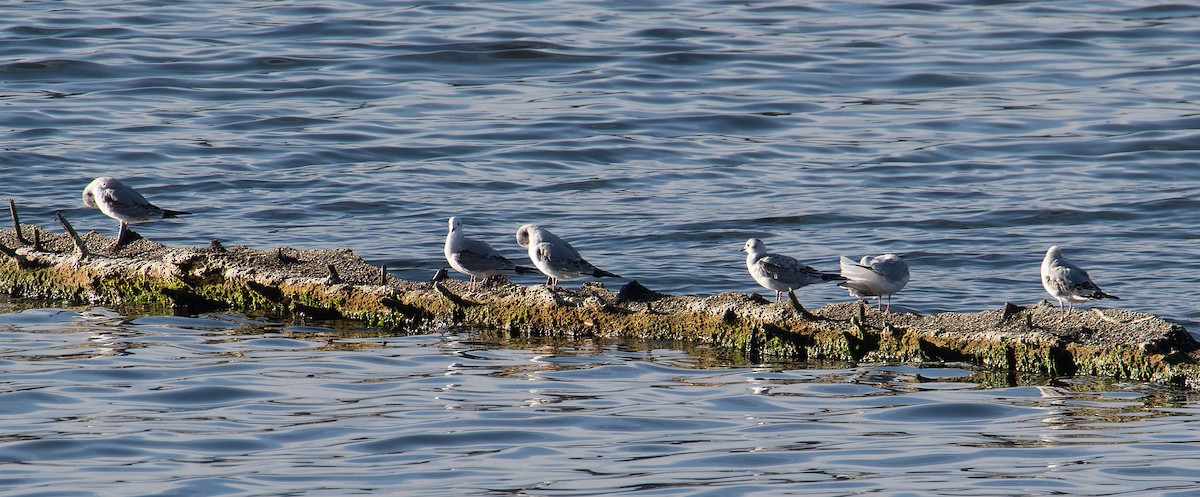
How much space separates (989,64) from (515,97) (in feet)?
24.8

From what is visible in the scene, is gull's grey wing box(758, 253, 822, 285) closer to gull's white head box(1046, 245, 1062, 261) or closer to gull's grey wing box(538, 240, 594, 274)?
gull's grey wing box(538, 240, 594, 274)

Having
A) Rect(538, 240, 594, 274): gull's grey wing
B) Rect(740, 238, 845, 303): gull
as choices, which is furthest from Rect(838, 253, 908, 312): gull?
Rect(538, 240, 594, 274): gull's grey wing

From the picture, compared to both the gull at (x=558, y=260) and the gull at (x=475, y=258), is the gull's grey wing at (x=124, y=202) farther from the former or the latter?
the gull at (x=558, y=260)

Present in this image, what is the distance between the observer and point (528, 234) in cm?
1120

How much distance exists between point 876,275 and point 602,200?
284 inches

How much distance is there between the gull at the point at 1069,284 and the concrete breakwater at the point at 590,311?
1.19ft

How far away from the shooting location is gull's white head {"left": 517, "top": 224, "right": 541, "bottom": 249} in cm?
1074

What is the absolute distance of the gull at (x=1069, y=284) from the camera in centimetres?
970

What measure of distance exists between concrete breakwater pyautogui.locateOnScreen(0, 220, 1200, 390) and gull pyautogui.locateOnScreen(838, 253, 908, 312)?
221mm

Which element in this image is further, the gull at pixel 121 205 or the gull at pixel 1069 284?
the gull at pixel 121 205

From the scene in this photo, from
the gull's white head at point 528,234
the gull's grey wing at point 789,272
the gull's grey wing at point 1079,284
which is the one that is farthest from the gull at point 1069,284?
the gull's white head at point 528,234

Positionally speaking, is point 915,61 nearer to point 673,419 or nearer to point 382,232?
point 382,232

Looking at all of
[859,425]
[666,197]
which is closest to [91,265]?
[859,425]

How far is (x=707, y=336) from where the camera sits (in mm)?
9859
